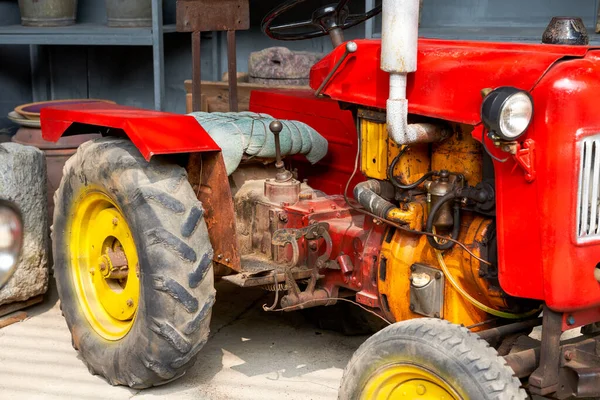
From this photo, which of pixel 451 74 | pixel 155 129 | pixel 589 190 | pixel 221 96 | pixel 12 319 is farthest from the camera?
pixel 221 96

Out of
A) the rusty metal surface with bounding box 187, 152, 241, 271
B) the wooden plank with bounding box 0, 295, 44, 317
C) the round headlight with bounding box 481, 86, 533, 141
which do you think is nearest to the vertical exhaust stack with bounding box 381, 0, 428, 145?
the round headlight with bounding box 481, 86, 533, 141

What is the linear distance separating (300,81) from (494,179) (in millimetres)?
3108

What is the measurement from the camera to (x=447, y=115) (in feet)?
9.48

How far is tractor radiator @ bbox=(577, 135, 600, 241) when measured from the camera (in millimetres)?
2604

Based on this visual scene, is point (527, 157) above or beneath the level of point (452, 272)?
above

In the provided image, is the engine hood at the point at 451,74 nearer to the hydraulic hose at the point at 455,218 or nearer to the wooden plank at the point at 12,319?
the hydraulic hose at the point at 455,218

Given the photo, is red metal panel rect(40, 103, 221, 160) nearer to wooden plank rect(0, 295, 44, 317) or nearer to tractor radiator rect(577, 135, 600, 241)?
wooden plank rect(0, 295, 44, 317)

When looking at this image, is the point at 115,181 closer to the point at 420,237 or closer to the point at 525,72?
the point at 420,237

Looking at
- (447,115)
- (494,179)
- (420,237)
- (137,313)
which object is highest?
(447,115)

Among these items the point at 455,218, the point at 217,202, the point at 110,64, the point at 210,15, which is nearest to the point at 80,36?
the point at 110,64

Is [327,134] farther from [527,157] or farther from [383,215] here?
[527,157]

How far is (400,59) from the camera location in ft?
9.39

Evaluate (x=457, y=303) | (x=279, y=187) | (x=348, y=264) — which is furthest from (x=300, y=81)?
(x=457, y=303)

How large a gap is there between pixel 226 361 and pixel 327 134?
41.1 inches
